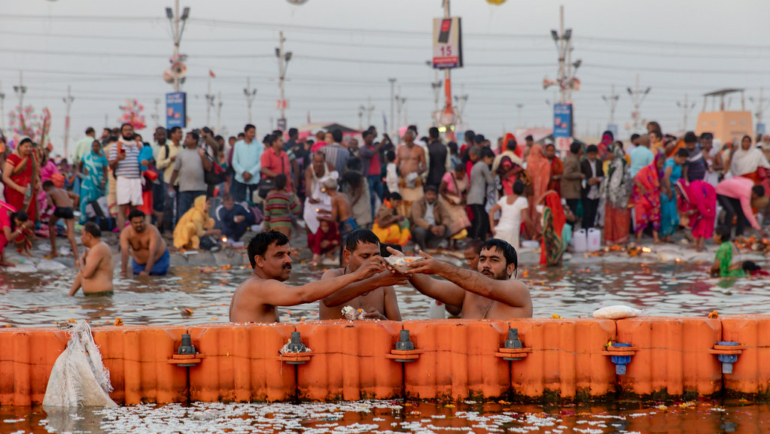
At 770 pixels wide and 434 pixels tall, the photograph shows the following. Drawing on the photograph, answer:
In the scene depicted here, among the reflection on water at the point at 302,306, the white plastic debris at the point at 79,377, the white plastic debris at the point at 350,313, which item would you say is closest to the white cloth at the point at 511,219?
the reflection on water at the point at 302,306

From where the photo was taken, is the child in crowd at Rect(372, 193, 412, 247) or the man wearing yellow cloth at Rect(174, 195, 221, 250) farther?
the man wearing yellow cloth at Rect(174, 195, 221, 250)

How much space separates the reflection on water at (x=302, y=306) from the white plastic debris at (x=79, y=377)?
3874 mm

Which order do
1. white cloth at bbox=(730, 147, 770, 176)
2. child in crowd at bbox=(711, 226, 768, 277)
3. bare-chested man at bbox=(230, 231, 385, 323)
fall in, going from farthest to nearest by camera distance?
white cloth at bbox=(730, 147, 770, 176) → child in crowd at bbox=(711, 226, 768, 277) → bare-chested man at bbox=(230, 231, 385, 323)

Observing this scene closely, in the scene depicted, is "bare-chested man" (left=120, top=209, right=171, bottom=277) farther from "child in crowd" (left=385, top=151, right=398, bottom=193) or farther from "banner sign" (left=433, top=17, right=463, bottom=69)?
"banner sign" (left=433, top=17, right=463, bottom=69)

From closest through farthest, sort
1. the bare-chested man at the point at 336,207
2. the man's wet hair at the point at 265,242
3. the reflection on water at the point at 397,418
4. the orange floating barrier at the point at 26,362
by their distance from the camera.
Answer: the reflection on water at the point at 397,418 → the orange floating barrier at the point at 26,362 → the man's wet hair at the point at 265,242 → the bare-chested man at the point at 336,207

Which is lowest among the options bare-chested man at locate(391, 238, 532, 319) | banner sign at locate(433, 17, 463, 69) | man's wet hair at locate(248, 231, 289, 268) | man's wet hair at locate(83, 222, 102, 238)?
bare-chested man at locate(391, 238, 532, 319)

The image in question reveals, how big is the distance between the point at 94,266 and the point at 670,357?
7.89 m

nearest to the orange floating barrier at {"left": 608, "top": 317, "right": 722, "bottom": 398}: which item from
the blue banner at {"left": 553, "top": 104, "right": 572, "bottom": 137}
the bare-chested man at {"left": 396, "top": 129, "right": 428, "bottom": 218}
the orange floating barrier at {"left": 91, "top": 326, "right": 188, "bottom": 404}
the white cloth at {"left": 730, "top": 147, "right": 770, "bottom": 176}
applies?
the orange floating barrier at {"left": 91, "top": 326, "right": 188, "bottom": 404}

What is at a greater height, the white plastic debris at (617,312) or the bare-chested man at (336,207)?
the bare-chested man at (336,207)

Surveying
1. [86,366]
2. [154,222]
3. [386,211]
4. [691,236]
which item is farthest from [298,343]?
[691,236]

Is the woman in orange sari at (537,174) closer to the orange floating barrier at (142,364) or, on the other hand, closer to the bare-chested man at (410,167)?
the bare-chested man at (410,167)

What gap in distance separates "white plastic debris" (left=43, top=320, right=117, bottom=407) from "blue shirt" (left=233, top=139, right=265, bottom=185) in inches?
469

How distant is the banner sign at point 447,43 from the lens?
21.5 m

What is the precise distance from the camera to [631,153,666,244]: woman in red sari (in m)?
17.1
